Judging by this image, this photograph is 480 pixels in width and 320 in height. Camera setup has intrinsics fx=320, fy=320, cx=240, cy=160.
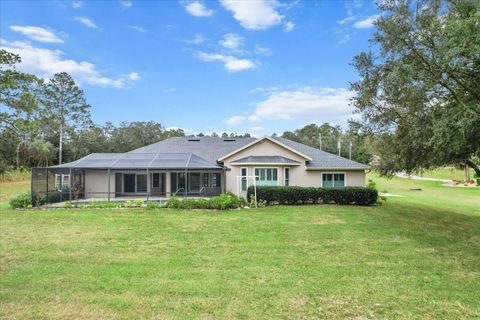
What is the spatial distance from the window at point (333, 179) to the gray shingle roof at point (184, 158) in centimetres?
73

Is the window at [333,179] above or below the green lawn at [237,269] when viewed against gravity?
above

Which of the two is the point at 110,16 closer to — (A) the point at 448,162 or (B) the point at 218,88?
(B) the point at 218,88

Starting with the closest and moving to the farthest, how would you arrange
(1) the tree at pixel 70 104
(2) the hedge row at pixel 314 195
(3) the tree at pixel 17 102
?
(3) the tree at pixel 17 102, (2) the hedge row at pixel 314 195, (1) the tree at pixel 70 104

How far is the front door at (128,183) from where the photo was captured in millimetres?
23562

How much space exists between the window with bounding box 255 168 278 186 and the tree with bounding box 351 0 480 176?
8725 mm

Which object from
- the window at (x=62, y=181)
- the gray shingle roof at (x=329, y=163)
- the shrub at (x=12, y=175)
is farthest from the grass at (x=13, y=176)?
the gray shingle roof at (x=329, y=163)

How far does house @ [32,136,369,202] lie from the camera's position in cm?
2061

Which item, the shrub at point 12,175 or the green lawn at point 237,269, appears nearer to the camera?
the green lawn at point 237,269

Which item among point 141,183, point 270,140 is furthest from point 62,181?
point 270,140

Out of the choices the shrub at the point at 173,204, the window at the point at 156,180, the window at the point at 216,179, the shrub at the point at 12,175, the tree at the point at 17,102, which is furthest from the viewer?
the shrub at the point at 12,175

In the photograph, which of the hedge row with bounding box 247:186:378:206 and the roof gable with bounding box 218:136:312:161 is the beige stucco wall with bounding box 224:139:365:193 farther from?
the hedge row with bounding box 247:186:378:206

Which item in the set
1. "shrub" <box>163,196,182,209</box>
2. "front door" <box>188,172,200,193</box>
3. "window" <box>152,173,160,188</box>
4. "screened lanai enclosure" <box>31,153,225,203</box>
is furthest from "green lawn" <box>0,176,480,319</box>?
"window" <box>152,173,160,188</box>

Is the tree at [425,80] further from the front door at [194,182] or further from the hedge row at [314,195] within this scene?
the front door at [194,182]

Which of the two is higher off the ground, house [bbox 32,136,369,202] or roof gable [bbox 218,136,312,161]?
roof gable [bbox 218,136,312,161]
